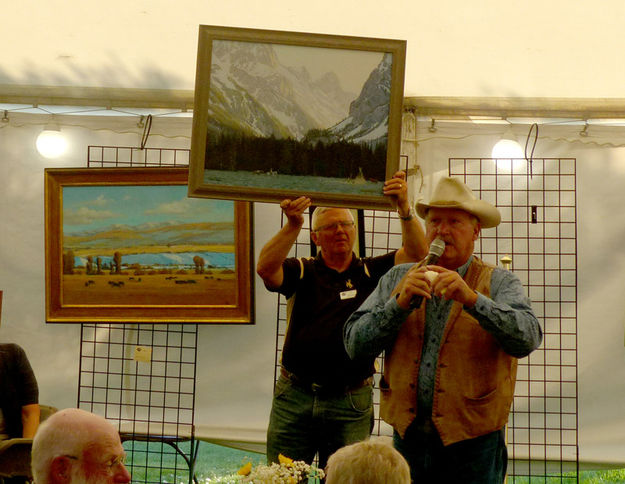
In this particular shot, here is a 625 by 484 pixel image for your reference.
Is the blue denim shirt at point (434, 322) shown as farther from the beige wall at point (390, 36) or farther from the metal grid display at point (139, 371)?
the metal grid display at point (139, 371)

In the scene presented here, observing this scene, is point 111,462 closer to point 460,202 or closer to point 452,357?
point 452,357

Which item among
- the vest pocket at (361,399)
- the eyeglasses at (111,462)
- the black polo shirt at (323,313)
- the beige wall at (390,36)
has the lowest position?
the vest pocket at (361,399)

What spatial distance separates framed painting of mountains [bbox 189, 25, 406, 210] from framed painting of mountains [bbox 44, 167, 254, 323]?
139cm

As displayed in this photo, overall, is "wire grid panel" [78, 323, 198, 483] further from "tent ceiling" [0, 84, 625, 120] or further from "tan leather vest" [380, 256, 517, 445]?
"tan leather vest" [380, 256, 517, 445]

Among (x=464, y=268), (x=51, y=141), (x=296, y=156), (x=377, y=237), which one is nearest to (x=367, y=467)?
(x=464, y=268)

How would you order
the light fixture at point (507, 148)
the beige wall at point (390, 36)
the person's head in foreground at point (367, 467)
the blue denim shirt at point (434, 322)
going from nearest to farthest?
the person's head in foreground at point (367, 467) < the blue denim shirt at point (434, 322) < the beige wall at point (390, 36) < the light fixture at point (507, 148)

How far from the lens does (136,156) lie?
5578 millimetres

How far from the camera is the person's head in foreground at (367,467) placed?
2.12m

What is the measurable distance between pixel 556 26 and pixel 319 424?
7.90ft

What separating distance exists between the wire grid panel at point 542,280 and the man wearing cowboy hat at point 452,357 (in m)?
1.85

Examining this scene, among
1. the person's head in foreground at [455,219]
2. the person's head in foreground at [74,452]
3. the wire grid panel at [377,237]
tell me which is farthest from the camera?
the wire grid panel at [377,237]

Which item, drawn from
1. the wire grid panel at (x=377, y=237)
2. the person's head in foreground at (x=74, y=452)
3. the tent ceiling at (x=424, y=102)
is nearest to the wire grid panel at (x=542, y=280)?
the tent ceiling at (x=424, y=102)

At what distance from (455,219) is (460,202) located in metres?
0.07

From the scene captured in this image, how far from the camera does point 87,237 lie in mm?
5297
